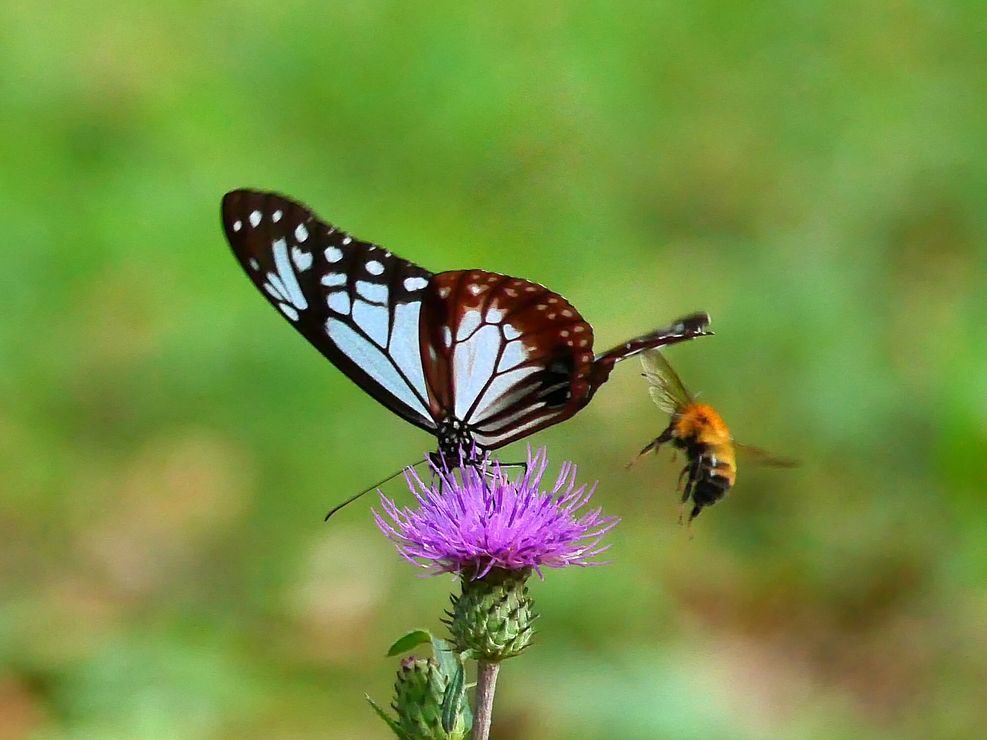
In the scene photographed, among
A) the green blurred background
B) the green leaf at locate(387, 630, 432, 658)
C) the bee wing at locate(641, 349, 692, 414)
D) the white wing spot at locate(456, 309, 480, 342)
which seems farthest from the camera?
the green blurred background

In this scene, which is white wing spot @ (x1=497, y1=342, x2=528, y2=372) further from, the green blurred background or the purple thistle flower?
the green blurred background

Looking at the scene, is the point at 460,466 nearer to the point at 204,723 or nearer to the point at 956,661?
the point at 204,723

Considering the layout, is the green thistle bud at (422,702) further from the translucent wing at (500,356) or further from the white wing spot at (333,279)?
the white wing spot at (333,279)

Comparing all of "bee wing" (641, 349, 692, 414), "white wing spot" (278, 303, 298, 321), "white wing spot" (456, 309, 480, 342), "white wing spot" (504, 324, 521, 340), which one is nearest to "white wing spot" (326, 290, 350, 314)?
"white wing spot" (278, 303, 298, 321)

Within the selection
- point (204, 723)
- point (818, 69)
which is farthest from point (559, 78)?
point (204, 723)

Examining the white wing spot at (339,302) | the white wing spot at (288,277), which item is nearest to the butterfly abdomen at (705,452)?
the white wing spot at (339,302)
